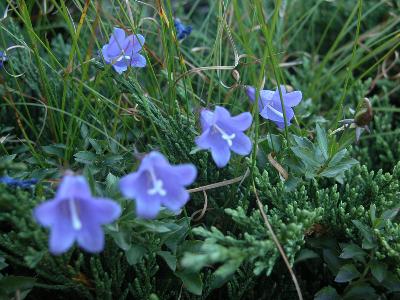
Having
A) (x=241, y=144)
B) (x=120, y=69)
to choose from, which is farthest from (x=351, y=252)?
(x=120, y=69)

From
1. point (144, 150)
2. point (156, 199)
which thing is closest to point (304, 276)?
point (144, 150)

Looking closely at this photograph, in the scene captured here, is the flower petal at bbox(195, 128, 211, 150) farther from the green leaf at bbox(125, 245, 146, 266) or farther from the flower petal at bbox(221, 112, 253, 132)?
the green leaf at bbox(125, 245, 146, 266)

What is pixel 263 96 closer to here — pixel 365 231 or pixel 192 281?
pixel 365 231

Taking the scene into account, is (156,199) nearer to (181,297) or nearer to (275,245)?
(275,245)

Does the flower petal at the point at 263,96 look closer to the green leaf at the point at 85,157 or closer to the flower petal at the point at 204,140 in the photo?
the flower petal at the point at 204,140

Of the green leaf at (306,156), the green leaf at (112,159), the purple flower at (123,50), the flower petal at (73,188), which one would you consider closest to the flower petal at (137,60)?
the purple flower at (123,50)

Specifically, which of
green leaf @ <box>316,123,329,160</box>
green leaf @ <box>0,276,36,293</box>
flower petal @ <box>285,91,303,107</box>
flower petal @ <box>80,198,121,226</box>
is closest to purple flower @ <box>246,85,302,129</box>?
flower petal @ <box>285,91,303,107</box>

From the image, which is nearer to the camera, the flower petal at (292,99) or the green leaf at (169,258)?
the green leaf at (169,258)
